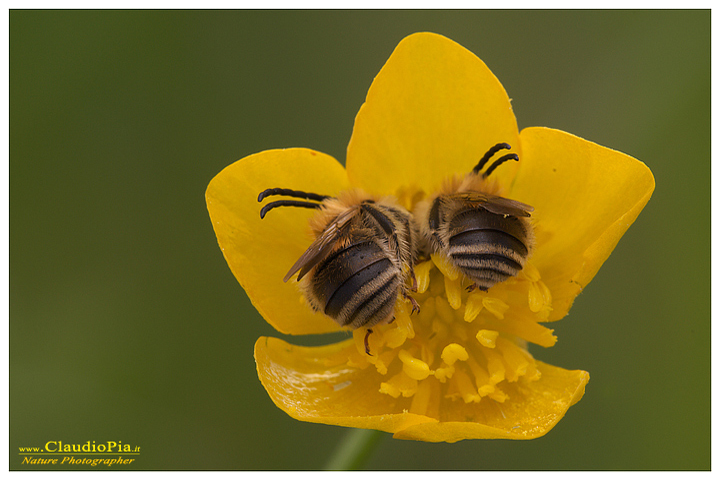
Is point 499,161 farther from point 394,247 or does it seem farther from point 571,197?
point 394,247

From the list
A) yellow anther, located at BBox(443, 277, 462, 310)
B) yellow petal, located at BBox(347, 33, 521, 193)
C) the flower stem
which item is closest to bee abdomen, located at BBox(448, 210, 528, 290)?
yellow anther, located at BBox(443, 277, 462, 310)

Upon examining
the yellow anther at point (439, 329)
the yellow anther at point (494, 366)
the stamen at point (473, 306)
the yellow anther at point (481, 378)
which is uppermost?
the stamen at point (473, 306)

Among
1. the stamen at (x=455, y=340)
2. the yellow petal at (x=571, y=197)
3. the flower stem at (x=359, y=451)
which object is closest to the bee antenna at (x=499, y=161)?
the stamen at (x=455, y=340)

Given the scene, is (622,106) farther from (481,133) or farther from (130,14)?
(130,14)

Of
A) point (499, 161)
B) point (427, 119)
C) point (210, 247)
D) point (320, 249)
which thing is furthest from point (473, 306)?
point (210, 247)

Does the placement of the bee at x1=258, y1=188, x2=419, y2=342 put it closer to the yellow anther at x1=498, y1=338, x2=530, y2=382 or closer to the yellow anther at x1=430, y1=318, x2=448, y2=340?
the yellow anther at x1=430, y1=318, x2=448, y2=340

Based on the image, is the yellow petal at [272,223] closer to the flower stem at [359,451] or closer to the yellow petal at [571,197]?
the flower stem at [359,451]

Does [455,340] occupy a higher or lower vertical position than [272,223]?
lower
